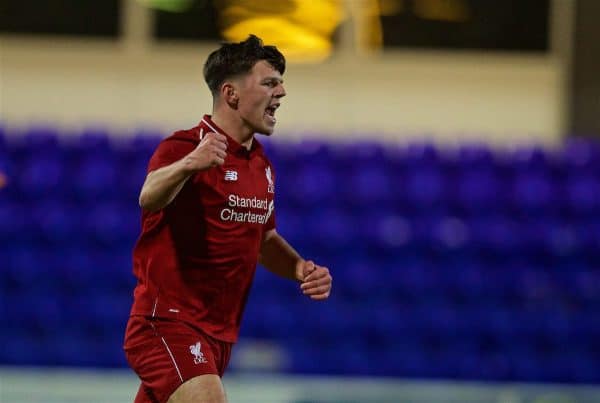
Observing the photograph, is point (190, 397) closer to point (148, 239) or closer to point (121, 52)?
point (148, 239)

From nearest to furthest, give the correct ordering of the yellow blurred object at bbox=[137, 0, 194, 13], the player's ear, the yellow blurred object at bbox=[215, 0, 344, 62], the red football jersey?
the red football jersey < the player's ear < the yellow blurred object at bbox=[215, 0, 344, 62] < the yellow blurred object at bbox=[137, 0, 194, 13]

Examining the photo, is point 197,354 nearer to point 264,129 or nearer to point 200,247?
point 200,247

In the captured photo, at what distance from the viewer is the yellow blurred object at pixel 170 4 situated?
9891 mm

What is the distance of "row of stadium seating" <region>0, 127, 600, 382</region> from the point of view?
30.3 feet

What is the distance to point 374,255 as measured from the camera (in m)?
9.54

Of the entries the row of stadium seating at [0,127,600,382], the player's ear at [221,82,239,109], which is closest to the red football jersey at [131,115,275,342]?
the player's ear at [221,82,239,109]

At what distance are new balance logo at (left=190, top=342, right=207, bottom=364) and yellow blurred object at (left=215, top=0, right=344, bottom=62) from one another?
235 inches

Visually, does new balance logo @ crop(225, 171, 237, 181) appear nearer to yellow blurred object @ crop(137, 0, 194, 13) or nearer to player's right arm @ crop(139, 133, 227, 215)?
player's right arm @ crop(139, 133, 227, 215)

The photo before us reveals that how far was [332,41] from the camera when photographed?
10.0 meters

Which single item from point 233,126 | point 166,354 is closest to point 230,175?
point 233,126

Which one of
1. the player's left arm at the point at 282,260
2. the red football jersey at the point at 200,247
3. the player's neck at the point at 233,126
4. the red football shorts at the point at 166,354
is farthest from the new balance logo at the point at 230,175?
the red football shorts at the point at 166,354

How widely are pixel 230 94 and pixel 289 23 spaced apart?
5886mm

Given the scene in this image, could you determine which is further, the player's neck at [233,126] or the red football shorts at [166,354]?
the player's neck at [233,126]

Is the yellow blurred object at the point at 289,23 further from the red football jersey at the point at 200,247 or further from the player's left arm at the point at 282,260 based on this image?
the red football jersey at the point at 200,247
